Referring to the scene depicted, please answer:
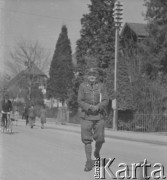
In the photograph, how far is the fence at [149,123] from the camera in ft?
86.6

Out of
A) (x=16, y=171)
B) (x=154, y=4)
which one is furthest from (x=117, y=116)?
(x=16, y=171)

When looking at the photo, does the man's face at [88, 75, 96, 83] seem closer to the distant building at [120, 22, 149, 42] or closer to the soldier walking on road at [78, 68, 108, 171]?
the soldier walking on road at [78, 68, 108, 171]

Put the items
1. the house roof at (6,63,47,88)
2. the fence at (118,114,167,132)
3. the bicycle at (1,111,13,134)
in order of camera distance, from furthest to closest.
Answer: the house roof at (6,63,47,88)
the fence at (118,114,167,132)
the bicycle at (1,111,13,134)

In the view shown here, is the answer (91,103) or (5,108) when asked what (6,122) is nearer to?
(5,108)

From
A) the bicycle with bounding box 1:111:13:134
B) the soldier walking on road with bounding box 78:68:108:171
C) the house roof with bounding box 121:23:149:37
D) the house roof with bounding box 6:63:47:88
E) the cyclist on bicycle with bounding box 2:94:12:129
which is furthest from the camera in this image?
the house roof with bounding box 6:63:47:88

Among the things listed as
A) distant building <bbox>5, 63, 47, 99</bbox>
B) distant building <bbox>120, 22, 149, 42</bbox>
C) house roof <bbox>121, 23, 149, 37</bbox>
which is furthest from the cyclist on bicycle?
distant building <bbox>5, 63, 47, 99</bbox>

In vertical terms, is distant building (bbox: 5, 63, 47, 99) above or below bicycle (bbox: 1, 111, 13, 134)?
above

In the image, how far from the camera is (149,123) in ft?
87.7

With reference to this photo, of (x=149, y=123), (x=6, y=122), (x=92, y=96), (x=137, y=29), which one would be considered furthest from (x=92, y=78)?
(x=137, y=29)

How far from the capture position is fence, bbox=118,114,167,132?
26.4m

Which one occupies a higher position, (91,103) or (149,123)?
(91,103)

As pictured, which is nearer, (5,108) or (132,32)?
(5,108)

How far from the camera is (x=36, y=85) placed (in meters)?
62.4

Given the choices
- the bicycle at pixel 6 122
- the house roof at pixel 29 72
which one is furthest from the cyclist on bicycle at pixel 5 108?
the house roof at pixel 29 72
